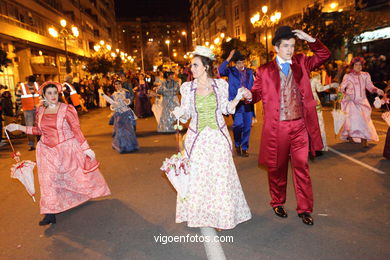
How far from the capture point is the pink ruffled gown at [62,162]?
4773mm

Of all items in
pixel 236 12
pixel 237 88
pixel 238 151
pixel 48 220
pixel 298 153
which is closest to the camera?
pixel 298 153

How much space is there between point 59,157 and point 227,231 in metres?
2.59

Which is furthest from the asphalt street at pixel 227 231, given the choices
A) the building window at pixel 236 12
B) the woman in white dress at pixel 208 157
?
the building window at pixel 236 12

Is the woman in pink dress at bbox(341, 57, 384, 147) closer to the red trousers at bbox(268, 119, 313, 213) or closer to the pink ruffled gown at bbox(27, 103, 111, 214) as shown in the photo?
the red trousers at bbox(268, 119, 313, 213)

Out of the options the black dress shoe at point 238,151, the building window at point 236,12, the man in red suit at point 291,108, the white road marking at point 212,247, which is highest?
the building window at point 236,12

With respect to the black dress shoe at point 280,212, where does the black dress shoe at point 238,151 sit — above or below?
above

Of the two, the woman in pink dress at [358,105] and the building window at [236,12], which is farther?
the building window at [236,12]

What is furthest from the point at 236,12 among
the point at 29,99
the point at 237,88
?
the point at 237,88

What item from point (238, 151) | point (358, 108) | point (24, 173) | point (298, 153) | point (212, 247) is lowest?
point (212, 247)

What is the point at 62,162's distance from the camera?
4.96m

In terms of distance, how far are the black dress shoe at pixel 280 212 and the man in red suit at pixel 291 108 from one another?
200 mm

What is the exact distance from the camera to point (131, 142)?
9070 millimetres

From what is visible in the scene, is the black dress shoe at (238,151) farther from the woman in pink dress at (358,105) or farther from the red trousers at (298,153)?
the red trousers at (298,153)

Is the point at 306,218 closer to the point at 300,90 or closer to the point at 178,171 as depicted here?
the point at 300,90
